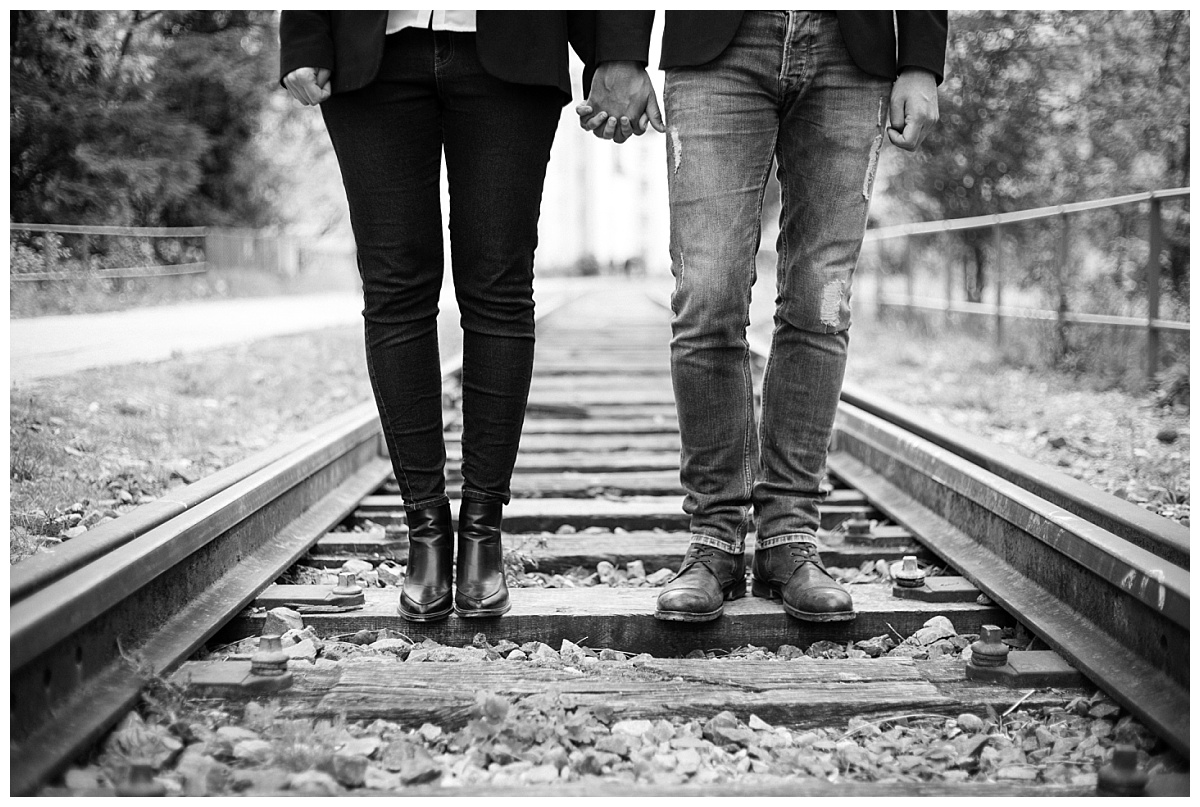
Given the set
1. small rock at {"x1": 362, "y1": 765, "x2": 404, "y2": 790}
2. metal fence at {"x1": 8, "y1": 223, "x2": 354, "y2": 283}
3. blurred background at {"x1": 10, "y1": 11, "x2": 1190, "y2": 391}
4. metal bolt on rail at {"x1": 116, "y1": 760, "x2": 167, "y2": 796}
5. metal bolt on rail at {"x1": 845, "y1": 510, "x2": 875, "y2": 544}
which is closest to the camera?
metal bolt on rail at {"x1": 116, "y1": 760, "x2": 167, "y2": 796}

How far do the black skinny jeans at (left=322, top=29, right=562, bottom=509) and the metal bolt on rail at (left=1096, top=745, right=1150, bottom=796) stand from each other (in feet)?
3.99

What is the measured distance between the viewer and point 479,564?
2213 millimetres

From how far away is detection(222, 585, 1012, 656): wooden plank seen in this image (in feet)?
7.19

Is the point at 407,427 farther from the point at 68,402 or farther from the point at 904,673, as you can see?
the point at 68,402

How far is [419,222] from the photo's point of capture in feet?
7.02

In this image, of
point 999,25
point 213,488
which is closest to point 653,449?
point 213,488

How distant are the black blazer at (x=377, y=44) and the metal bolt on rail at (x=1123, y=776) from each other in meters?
1.43

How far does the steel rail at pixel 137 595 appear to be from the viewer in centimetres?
151

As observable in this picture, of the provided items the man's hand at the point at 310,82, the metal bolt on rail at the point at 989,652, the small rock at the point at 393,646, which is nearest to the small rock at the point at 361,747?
the small rock at the point at 393,646

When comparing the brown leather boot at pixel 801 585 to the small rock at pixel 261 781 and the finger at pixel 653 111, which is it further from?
the small rock at pixel 261 781

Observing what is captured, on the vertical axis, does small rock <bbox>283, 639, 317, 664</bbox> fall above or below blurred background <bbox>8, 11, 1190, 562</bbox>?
below

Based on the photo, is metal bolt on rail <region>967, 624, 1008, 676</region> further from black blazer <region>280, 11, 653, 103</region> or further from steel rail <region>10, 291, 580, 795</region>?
steel rail <region>10, 291, 580, 795</region>

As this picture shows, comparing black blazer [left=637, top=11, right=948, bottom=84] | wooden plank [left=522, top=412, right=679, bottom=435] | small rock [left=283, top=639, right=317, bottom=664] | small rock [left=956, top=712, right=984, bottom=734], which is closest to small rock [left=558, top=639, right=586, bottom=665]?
small rock [left=283, top=639, right=317, bottom=664]

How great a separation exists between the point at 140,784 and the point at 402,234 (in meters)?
1.09
